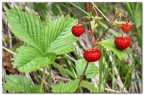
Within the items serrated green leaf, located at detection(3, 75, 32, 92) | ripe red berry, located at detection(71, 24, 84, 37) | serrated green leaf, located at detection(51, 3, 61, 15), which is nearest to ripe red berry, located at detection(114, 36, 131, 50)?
ripe red berry, located at detection(71, 24, 84, 37)

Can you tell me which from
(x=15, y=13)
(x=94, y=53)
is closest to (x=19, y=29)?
(x=15, y=13)

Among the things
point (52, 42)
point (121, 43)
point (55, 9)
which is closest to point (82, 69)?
point (52, 42)

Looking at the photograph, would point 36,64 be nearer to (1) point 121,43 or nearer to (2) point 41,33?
(2) point 41,33

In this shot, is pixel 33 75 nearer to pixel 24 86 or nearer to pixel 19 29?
pixel 24 86

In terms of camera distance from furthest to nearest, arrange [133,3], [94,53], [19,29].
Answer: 1. [133,3]
2. [19,29]
3. [94,53]

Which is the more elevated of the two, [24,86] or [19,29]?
[19,29]

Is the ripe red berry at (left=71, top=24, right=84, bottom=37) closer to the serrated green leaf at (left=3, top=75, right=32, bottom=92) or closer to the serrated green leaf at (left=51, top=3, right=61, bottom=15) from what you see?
the serrated green leaf at (left=3, top=75, right=32, bottom=92)

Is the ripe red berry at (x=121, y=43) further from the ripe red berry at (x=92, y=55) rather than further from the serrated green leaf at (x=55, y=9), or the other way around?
the serrated green leaf at (x=55, y=9)

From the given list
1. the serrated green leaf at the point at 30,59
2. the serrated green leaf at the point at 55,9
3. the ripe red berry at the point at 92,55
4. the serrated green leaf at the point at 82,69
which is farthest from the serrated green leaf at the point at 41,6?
the ripe red berry at the point at 92,55
